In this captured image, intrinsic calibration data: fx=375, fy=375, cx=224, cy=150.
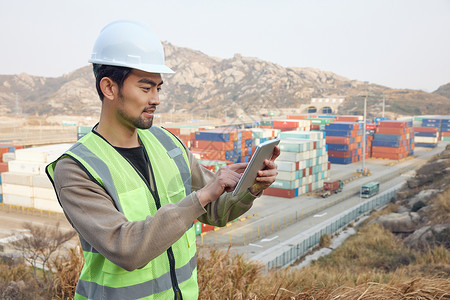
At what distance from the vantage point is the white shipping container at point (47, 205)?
26031 mm

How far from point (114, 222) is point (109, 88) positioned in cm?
67

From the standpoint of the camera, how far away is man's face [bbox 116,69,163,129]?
5.89 feet

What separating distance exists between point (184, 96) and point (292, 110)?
68592mm

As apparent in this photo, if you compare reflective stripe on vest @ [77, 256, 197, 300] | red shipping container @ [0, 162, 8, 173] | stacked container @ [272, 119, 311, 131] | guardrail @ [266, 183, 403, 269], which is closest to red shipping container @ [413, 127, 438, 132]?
stacked container @ [272, 119, 311, 131]

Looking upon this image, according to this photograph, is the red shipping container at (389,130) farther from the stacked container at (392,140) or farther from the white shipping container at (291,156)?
the white shipping container at (291,156)

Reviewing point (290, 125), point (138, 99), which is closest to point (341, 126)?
point (290, 125)

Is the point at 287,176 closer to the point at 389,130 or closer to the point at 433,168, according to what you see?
the point at 433,168

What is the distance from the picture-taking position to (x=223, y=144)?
1296 inches

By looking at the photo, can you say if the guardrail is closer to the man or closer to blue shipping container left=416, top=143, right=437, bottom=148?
the man

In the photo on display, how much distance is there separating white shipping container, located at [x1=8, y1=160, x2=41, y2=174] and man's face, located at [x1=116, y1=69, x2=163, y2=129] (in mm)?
28608

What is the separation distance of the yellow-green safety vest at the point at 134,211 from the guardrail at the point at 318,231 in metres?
9.78

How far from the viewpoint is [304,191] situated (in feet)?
109

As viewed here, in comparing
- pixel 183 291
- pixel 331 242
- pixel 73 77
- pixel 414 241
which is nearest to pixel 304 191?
pixel 331 242

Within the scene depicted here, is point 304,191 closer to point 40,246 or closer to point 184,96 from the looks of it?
point 40,246
